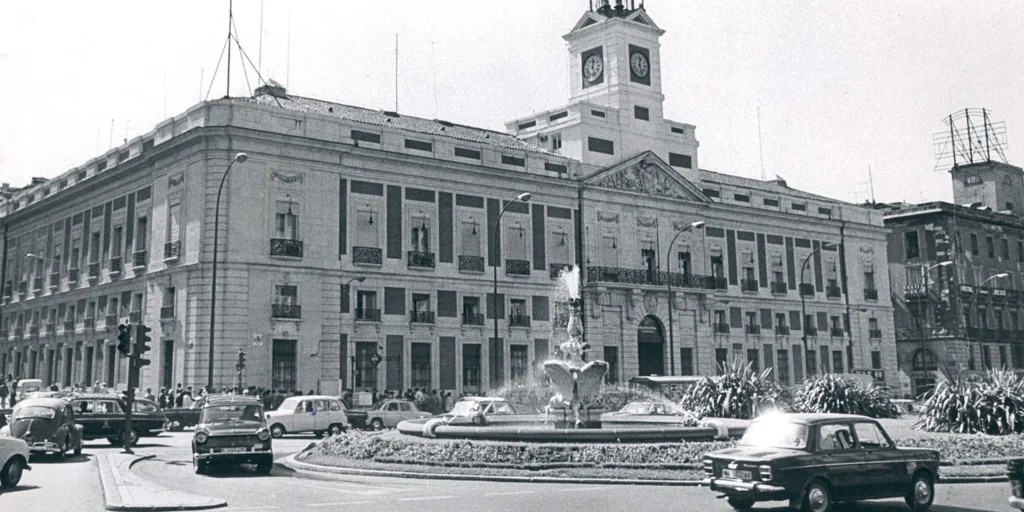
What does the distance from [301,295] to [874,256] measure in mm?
45142

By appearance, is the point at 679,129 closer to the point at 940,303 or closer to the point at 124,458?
the point at 940,303

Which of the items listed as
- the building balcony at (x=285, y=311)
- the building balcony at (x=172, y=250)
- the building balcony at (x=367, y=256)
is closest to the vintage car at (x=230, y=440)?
the building balcony at (x=285, y=311)

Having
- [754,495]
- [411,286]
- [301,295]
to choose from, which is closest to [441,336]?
[411,286]

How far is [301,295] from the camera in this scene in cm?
4241

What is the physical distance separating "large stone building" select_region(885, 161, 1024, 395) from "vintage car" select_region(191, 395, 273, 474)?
61.4 m

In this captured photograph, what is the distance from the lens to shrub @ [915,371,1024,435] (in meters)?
25.7

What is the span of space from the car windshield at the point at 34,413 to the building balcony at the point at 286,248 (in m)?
19.3

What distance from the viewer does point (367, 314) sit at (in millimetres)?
44312

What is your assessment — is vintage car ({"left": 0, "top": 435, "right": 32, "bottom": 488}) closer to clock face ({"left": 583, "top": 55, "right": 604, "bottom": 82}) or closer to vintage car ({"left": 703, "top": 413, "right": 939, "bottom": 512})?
vintage car ({"left": 703, "top": 413, "right": 939, "bottom": 512})

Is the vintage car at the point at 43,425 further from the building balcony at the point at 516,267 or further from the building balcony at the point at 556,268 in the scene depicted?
the building balcony at the point at 556,268

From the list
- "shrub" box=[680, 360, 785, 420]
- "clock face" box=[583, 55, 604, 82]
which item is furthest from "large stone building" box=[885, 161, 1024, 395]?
"shrub" box=[680, 360, 785, 420]

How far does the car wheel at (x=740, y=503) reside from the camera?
1370cm

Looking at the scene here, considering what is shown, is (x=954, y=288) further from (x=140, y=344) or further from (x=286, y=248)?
(x=140, y=344)

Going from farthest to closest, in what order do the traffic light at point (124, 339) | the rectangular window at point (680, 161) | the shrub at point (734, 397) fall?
1. the rectangular window at point (680, 161)
2. the shrub at point (734, 397)
3. the traffic light at point (124, 339)
